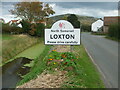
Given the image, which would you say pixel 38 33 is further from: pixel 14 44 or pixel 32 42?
pixel 14 44

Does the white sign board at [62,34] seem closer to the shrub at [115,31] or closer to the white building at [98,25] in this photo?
the white building at [98,25]

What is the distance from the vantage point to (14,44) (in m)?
15.5

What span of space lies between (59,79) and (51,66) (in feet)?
4.55

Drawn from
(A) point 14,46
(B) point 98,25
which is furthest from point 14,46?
(B) point 98,25

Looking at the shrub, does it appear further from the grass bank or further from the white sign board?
the grass bank

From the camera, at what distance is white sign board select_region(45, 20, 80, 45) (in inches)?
262

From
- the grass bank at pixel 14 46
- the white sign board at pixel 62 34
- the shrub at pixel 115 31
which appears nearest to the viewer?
the shrub at pixel 115 31

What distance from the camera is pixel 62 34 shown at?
6.63m

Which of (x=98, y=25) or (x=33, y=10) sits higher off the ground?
(x=33, y=10)

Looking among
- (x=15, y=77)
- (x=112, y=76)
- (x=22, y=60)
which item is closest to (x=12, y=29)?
(x=22, y=60)

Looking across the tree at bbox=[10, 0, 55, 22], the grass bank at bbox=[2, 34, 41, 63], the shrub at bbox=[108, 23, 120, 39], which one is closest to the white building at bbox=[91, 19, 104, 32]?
the shrub at bbox=[108, 23, 120, 39]

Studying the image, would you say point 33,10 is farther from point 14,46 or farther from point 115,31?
point 115,31

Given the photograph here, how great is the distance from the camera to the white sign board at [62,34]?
21.8 ft

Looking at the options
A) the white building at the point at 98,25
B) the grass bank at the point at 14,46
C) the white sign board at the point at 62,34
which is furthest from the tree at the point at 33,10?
the white building at the point at 98,25
